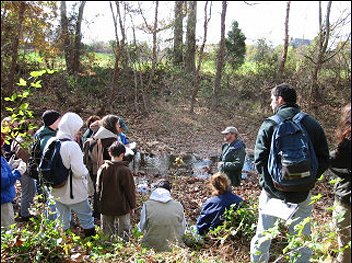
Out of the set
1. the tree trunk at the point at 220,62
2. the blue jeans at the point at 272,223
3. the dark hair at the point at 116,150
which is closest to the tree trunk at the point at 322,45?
the tree trunk at the point at 220,62

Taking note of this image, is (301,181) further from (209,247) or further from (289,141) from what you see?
(209,247)

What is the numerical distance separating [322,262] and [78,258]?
273 centimetres

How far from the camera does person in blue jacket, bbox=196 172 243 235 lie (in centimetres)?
520

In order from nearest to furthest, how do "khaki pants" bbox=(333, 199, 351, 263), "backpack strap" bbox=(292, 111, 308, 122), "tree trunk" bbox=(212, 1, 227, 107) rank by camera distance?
1. "khaki pants" bbox=(333, 199, 351, 263)
2. "backpack strap" bbox=(292, 111, 308, 122)
3. "tree trunk" bbox=(212, 1, 227, 107)

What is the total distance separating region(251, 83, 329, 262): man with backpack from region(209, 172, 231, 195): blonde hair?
1.11m

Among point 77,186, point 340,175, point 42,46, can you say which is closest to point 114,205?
point 77,186

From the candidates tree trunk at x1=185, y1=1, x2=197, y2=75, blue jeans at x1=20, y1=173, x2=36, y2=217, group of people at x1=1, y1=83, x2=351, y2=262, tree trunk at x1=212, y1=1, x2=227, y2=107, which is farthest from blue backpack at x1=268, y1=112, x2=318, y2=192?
tree trunk at x1=185, y1=1, x2=197, y2=75

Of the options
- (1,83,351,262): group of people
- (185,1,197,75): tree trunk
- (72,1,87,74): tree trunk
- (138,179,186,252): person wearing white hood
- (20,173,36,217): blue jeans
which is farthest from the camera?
(185,1,197,75): tree trunk

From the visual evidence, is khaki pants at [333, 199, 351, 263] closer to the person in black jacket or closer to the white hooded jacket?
the person in black jacket

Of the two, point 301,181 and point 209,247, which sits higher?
point 301,181

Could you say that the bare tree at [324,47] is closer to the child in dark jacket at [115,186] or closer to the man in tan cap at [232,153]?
the man in tan cap at [232,153]

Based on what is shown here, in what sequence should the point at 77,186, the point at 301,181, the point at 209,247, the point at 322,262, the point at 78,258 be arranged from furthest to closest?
the point at 77,186 → the point at 209,247 → the point at 322,262 → the point at 301,181 → the point at 78,258

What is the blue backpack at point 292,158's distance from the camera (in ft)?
12.0

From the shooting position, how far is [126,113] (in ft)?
56.2
